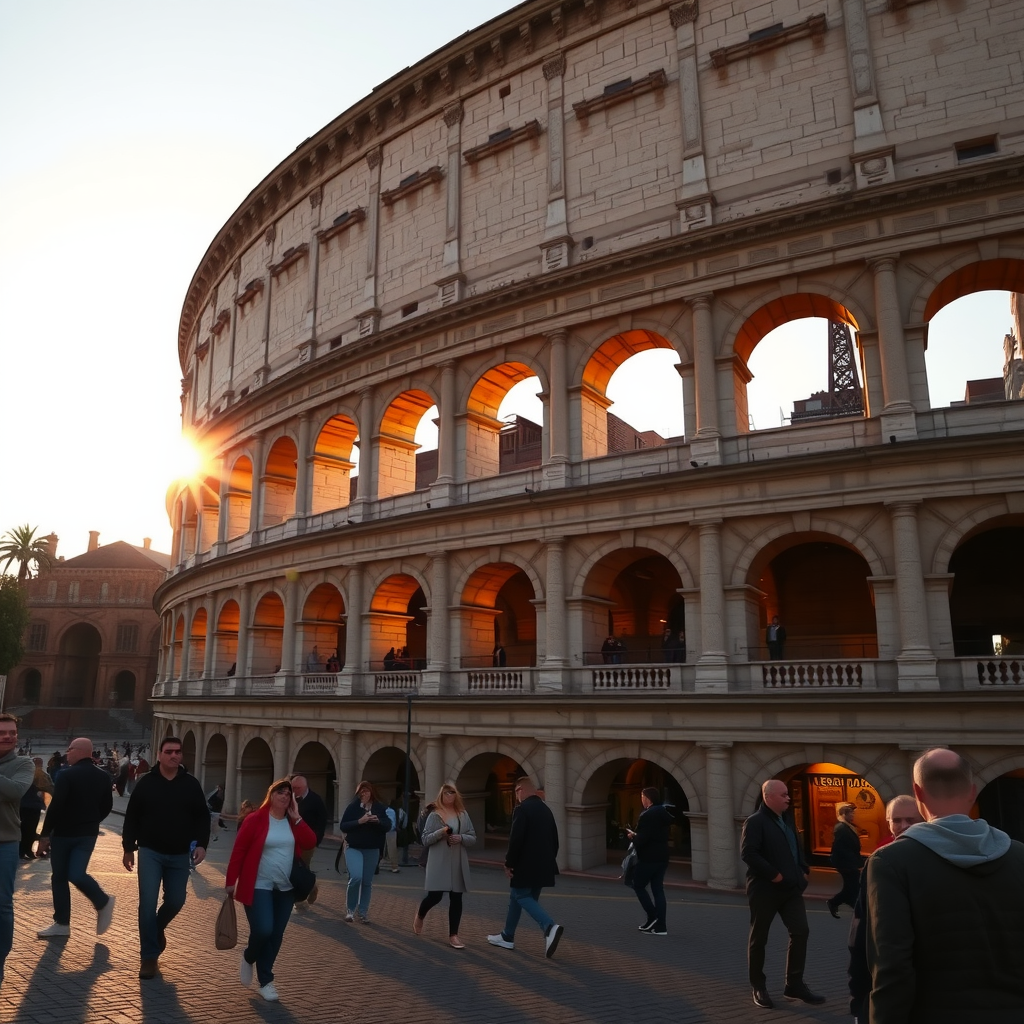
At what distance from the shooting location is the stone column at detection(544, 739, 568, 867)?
2141cm

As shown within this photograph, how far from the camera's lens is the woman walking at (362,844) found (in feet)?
38.9

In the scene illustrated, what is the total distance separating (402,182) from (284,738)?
1908cm

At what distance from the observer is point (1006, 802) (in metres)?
19.6

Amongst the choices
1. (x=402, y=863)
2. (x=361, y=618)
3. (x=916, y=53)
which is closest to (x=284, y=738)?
(x=361, y=618)

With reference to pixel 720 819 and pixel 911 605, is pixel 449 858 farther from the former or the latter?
pixel 911 605

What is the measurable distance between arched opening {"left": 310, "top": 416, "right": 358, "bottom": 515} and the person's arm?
2824 cm

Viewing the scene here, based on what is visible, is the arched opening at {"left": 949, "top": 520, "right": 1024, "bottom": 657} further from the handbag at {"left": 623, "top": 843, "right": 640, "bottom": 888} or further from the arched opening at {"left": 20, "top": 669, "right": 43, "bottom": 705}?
the arched opening at {"left": 20, "top": 669, "right": 43, "bottom": 705}

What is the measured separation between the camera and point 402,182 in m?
29.8

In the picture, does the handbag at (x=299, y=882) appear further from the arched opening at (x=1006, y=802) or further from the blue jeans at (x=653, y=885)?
the arched opening at (x=1006, y=802)

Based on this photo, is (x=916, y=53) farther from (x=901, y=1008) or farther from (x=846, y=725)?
(x=901, y=1008)

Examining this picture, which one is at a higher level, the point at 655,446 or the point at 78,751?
the point at 655,446

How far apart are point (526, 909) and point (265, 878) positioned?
3544 mm

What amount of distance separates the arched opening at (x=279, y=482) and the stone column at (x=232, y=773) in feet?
25.5

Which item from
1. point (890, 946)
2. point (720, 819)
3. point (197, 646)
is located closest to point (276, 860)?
point (890, 946)
